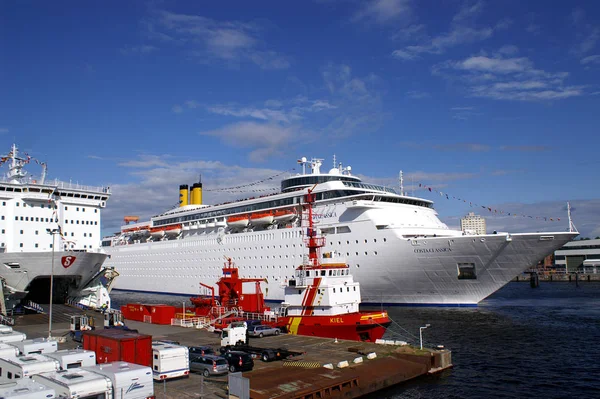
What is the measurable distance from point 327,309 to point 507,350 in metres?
8.90

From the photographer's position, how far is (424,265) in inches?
1304

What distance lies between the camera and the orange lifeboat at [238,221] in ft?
155

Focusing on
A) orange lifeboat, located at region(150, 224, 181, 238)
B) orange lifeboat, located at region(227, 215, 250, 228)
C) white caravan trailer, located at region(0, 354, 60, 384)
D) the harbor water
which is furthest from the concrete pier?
orange lifeboat, located at region(150, 224, 181, 238)

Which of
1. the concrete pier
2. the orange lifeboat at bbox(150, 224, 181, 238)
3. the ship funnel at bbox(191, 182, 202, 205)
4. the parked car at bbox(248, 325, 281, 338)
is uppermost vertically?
the ship funnel at bbox(191, 182, 202, 205)

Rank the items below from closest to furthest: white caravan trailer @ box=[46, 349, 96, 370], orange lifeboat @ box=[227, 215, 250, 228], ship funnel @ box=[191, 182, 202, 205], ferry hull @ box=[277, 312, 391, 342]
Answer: white caravan trailer @ box=[46, 349, 96, 370] < ferry hull @ box=[277, 312, 391, 342] < orange lifeboat @ box=[227, 215, 250, 228] < ship funnel @ box=[191, 182, 202, 205]

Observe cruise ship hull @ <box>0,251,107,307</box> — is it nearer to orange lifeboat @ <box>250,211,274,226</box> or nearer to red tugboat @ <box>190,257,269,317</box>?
red tugboat @ <box>190,257,269,317</box>

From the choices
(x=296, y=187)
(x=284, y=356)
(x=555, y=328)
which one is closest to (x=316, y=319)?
(x=284, y=356)

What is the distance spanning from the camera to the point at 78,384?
1120cm

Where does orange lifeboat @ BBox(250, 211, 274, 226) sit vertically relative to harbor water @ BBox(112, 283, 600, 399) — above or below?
above

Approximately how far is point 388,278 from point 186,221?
29770 mm

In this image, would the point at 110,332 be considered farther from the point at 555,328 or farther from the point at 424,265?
the point at 555,328

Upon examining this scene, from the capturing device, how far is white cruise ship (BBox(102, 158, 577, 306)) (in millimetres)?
31750

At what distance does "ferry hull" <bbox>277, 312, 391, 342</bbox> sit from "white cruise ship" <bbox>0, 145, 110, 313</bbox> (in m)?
14.6

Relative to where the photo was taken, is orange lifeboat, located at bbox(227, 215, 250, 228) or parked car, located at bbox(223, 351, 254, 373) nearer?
parked car, located at bbox(223, 351, 254, 373)
